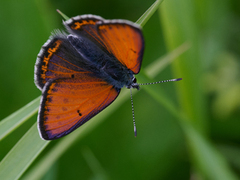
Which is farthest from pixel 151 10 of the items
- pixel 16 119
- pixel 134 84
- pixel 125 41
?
pixel 16 119

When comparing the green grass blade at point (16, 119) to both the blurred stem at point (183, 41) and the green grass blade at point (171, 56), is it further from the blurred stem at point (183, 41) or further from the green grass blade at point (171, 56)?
the blurred stem at point (183, 41)

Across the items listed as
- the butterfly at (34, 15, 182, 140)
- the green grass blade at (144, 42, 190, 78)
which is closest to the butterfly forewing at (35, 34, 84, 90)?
the butterfly at (34, 15, 182, 140)

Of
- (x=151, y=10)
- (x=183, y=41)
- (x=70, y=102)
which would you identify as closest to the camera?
(x=151, y=10)

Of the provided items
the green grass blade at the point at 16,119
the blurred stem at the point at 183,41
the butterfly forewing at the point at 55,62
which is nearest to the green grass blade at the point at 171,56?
the blurred stem at the point at 183,41

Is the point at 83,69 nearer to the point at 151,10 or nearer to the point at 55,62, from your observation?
the point at 55,62

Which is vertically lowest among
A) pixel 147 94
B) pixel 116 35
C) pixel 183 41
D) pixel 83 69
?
pixel 147 94
